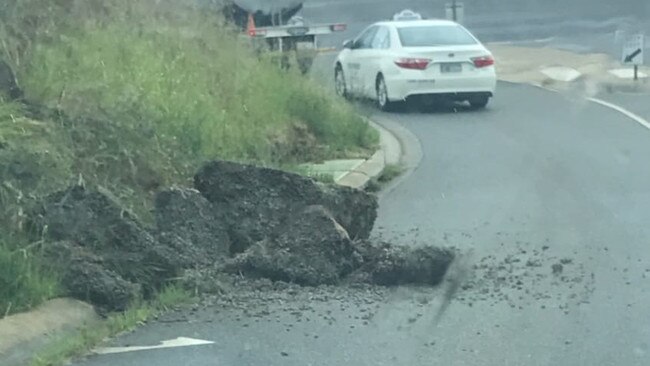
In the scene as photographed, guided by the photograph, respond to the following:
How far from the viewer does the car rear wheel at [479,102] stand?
75.7 ft

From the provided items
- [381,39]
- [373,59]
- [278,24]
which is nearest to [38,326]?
[373,59]

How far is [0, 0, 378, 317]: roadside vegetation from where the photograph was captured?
9.72 meters

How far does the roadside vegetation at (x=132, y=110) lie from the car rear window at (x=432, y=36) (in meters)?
4.72

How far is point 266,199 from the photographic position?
10.2m

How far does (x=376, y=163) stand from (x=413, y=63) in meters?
7.07

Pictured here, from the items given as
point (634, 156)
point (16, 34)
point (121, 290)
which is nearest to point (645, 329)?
point (121, 290)

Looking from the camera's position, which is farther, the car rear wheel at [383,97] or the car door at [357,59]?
the car door at [357,59]

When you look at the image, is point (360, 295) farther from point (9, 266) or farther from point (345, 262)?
point (9, 266)

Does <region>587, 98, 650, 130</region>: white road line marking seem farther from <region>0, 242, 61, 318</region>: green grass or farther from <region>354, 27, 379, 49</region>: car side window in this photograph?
<region>0, 242, 61, 318</region>: green grass

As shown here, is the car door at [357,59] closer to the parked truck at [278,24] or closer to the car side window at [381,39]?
the car side window at [381,39]

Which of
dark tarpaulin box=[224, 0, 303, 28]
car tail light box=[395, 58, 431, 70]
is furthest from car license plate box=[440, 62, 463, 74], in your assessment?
dark tarpaulin box=[224, 0, 303, 28]

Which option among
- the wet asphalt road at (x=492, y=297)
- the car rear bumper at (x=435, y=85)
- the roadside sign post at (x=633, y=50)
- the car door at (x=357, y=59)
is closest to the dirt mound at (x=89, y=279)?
the wet asphalt road at (x=492, y=297)

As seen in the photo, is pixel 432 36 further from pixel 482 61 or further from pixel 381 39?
pixel 482 61

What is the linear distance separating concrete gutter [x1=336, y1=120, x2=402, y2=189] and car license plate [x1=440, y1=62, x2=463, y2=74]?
3.23m
